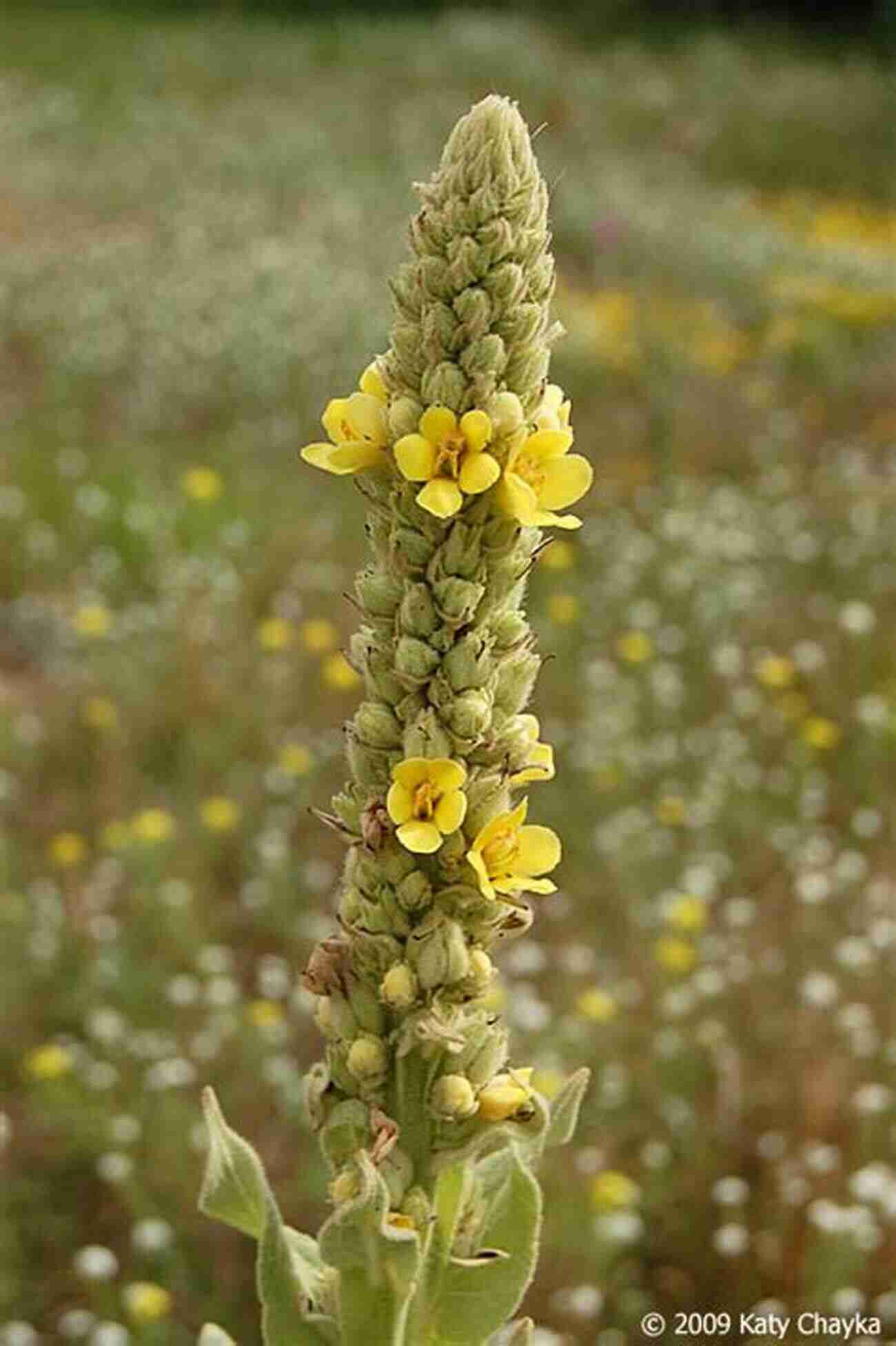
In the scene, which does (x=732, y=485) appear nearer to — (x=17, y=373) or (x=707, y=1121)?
(x=17, y=373)

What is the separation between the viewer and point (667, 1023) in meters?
4.41

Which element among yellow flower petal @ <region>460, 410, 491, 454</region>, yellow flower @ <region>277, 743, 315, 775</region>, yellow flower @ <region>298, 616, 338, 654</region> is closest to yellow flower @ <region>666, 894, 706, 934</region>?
yellow flower @ <region>277, 743, 315, 775</region>

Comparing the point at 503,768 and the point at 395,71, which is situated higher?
the point at 395,71

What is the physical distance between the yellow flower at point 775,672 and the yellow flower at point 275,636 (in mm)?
1680

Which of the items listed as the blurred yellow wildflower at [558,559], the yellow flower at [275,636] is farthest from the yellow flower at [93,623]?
the blurred yellow wildflower at [558,559]

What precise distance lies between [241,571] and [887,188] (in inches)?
582

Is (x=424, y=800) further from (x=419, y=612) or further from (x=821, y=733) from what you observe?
(x=821, y=733)

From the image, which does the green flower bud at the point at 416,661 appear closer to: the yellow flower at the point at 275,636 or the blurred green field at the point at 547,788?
the blurred green field at the point at 547,788

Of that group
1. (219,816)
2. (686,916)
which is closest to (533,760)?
(686,916)

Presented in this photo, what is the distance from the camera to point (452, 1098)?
4.88 feet

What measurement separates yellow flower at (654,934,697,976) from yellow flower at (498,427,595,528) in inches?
124

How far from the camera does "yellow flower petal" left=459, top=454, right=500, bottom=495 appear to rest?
4.55ft

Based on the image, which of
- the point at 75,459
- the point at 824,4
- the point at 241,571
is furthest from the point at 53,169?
the point at 824,4

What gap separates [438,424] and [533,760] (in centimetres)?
31
